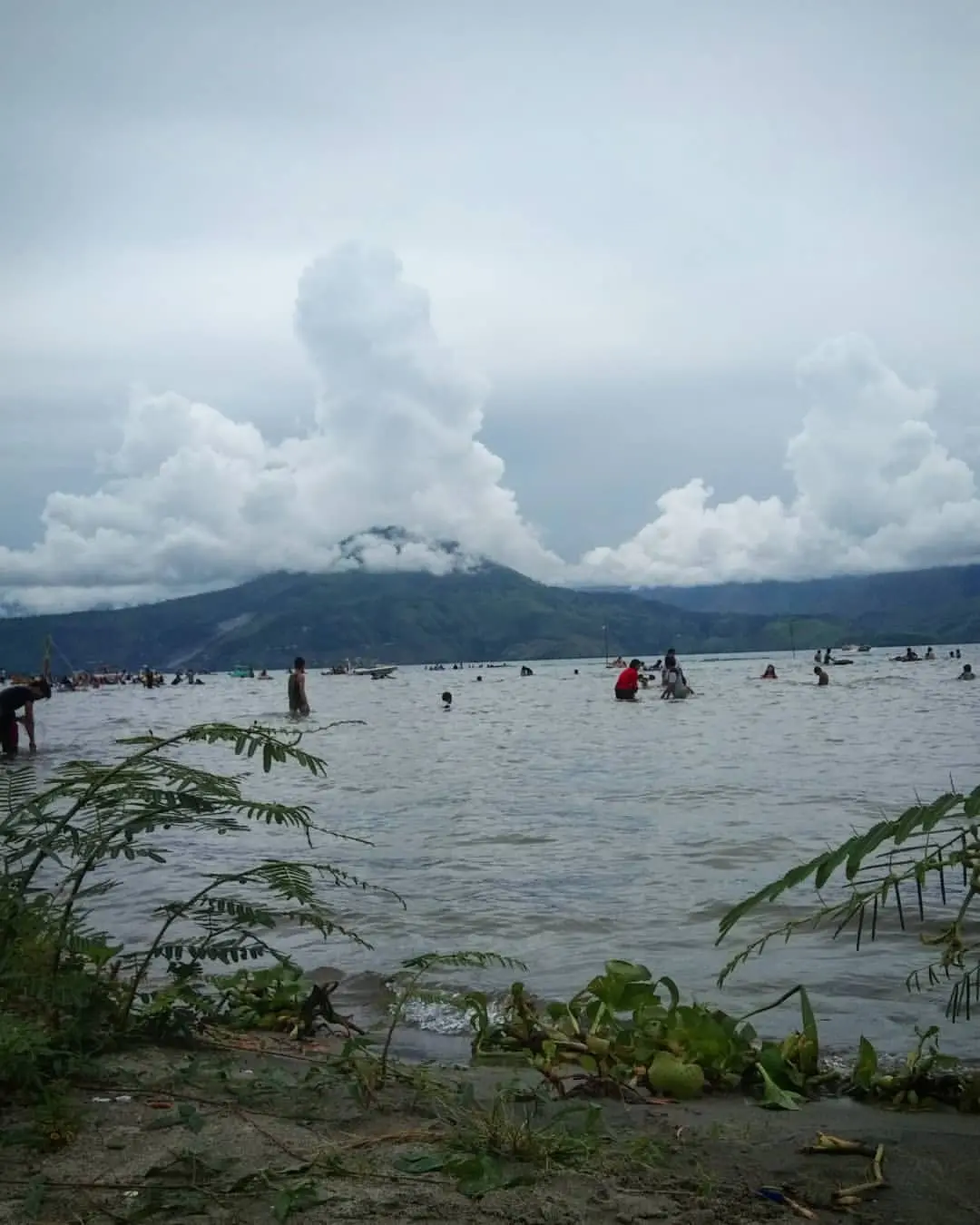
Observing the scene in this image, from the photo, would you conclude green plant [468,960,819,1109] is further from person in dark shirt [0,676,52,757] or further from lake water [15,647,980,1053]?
person in dark shirt [0,676,52,757]

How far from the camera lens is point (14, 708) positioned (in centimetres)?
2075

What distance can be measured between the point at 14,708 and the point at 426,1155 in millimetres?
19815

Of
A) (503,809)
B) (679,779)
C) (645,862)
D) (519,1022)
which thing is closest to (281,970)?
(519,1022)

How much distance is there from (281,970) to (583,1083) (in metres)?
2.11

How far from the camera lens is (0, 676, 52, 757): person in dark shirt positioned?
67.4ft

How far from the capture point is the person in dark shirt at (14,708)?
20.5 m

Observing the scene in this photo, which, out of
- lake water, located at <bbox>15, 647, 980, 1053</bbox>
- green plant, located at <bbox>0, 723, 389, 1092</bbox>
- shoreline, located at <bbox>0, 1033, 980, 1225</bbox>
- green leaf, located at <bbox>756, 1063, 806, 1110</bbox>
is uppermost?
green plant, located at <bbox>0, 723, 389, 1092</bbox>

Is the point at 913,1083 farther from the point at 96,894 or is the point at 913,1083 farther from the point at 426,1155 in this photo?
the point at 96,894

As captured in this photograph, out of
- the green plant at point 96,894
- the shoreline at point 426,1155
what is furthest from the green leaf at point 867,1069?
the green plant at point 96,894

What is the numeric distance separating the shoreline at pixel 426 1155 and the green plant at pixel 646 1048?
229 mm

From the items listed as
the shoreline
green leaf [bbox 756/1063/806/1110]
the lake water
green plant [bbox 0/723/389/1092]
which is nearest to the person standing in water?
the lake water

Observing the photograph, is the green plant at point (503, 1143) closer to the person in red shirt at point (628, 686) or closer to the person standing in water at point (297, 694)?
the person standing in water at point (297, 694)

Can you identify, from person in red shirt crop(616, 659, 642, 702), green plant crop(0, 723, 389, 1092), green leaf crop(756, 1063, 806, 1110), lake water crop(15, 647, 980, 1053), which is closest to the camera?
green plant crop(0, 723, 389, 1092)

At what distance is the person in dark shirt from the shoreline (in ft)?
59.5
